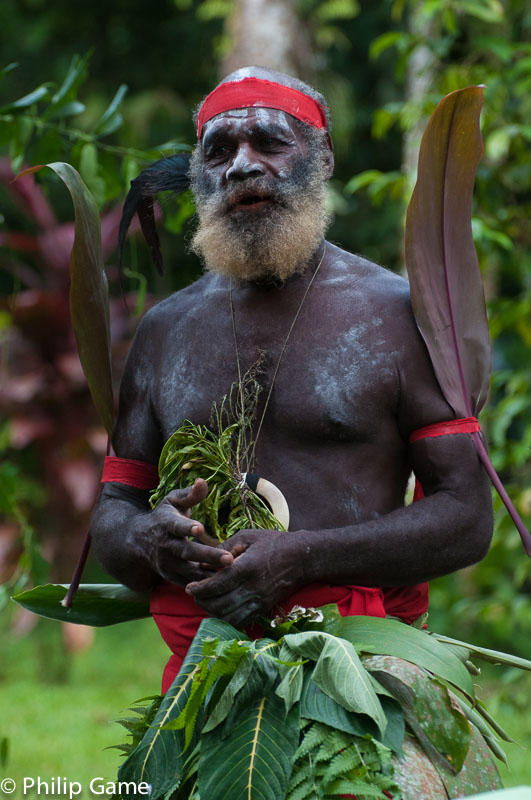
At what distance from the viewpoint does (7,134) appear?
133 inches

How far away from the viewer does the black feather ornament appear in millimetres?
2795

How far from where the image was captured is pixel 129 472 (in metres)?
2.55

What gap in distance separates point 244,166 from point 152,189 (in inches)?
18.6

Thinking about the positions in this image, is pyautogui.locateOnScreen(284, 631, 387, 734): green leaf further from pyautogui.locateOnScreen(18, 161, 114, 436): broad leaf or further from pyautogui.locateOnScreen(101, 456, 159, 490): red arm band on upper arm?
pyautogui.locateOnScreen(18, 161, 114, 436): broad leaf

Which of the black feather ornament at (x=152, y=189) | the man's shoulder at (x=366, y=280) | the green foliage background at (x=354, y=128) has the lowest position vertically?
the green foliage background at (x=354, y=128)

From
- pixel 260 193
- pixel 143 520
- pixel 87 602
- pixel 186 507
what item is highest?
pixel 260 193

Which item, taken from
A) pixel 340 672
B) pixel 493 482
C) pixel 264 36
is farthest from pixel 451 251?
pixel 264 36

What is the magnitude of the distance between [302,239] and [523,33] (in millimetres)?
3106

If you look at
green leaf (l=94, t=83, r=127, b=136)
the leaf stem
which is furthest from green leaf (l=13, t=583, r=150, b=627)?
green leaf (l=94, t=83, r=127, b=136)

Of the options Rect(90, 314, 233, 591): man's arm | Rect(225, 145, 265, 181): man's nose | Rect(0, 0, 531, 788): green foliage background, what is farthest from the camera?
Rect(0, 0, 531, 788): green foliage background

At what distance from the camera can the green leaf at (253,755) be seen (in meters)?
1.91

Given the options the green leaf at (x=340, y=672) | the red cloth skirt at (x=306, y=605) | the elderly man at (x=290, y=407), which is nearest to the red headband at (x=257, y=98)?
the elderly man at (x=290, y=407)

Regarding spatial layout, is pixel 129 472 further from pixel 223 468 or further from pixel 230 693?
pixel 230 693

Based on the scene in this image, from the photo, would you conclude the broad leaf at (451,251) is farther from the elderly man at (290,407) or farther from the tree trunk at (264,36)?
the tree trunk at (264,36)
